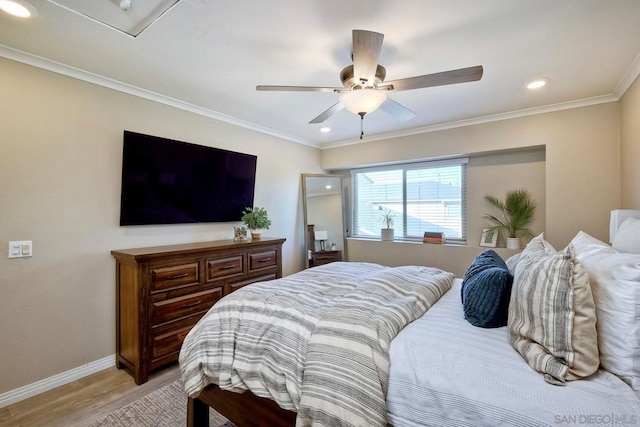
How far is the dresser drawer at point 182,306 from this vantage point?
2408 millimetres

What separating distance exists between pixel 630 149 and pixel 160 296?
14.0 feet

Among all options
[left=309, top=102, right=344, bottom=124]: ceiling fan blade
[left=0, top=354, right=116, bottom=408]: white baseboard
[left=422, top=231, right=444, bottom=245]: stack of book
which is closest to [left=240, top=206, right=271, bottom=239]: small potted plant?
[left=309, top=102, right=344, bottom=124]: ceiling fan blade

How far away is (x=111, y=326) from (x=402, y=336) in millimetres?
2617

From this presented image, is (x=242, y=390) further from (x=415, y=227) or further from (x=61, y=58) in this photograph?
(x=415, y=227)

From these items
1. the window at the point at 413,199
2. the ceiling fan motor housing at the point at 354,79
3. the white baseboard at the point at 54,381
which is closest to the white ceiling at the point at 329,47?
the ceiling fan motor housing at the point at 354,79

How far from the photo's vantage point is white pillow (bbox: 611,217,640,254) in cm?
148

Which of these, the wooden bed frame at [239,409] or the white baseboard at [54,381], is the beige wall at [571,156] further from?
the white baseboard at [54,381]

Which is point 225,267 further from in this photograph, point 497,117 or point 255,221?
point 497,117

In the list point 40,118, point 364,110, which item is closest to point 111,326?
point 40,118

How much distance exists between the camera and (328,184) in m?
4.89

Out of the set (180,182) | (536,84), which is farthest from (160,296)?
(536,84)

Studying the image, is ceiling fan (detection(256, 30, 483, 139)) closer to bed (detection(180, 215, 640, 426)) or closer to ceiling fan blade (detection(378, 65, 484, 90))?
ceiling fan blade (detection(378, 65, 484, 90))

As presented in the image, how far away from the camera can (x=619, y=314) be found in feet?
3.24

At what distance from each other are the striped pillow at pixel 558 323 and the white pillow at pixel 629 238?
0.64 meters
